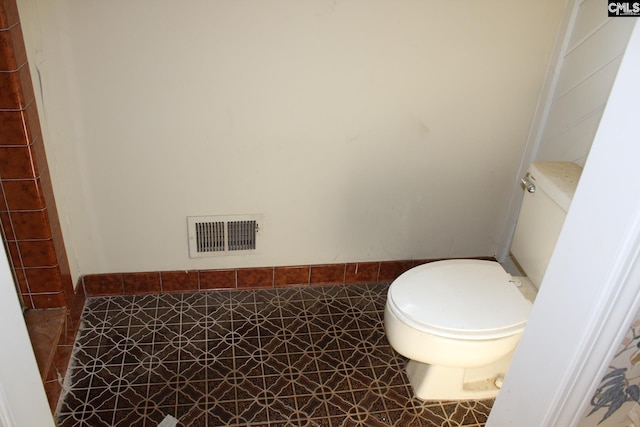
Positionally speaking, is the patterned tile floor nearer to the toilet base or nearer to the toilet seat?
the toilet base

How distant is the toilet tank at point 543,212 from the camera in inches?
67.4

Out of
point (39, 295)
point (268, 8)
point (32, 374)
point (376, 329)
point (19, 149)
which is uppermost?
point (268, 8)

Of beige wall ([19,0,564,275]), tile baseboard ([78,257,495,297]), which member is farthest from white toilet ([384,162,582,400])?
tile baseboard ([78,257,495,297])

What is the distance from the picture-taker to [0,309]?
2.92 ft

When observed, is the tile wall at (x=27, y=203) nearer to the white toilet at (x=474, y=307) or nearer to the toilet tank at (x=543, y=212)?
the white toilet at (x=474, y=307)

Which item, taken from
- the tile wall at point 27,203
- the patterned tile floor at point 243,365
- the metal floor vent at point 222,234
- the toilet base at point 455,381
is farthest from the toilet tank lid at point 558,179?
the tile wall at point 27,203

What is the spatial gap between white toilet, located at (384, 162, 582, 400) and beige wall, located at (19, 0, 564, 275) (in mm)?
412

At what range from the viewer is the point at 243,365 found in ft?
6.51

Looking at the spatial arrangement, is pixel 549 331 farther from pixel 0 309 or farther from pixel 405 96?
pixel 405 96

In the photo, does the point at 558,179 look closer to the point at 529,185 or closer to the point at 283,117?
the point at 529,185

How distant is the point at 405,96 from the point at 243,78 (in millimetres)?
594

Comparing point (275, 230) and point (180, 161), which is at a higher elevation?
point (180, 161)

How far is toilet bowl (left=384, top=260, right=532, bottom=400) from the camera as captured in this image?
1.65 meters

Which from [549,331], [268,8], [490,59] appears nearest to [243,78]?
[268,8]
